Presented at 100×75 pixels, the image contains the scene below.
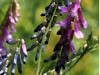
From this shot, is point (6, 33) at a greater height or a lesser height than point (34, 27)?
greater

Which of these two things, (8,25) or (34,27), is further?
(34,27)

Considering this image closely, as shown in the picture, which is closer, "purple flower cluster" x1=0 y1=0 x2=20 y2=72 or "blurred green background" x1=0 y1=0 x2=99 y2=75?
"purple flower cluster" x1=0 y1=0 x2=20 y2=72

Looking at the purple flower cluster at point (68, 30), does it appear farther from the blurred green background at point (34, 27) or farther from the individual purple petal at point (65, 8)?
the blurred green background at point (34, 27)

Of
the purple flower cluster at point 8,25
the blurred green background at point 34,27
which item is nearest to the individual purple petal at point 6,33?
the purple flower cluster at point 8,25

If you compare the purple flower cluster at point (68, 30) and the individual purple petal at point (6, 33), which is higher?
the individual purple petal at point (6, 33)

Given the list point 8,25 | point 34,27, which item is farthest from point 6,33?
point 34,27

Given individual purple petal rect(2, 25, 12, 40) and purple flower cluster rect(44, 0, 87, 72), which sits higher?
individual purple petal rect(2, 25, 12, 40)

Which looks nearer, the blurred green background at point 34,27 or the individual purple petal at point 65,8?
the individual purple petal at point 65,8

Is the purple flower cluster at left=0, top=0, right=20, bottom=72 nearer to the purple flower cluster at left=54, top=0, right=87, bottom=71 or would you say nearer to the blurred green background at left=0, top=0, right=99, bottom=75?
the purple flower cluster at left=54, top=0, right=87, bottom=71

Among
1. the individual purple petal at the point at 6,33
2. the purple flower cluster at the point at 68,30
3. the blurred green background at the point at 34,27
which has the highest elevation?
the individual purple petal at the point at 6,33

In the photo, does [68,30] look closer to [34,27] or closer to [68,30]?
[68,30]

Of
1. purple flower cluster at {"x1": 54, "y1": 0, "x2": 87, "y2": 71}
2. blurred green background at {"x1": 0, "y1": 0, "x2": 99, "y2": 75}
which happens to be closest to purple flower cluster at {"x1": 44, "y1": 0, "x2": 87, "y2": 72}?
purple flower cluster at {"x1": 54, "y1": 0, "x2": 87, "y2": 71}

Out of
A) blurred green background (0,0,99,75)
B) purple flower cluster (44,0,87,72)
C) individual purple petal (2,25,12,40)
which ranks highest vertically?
individual purple petal (2,25,12,40)
